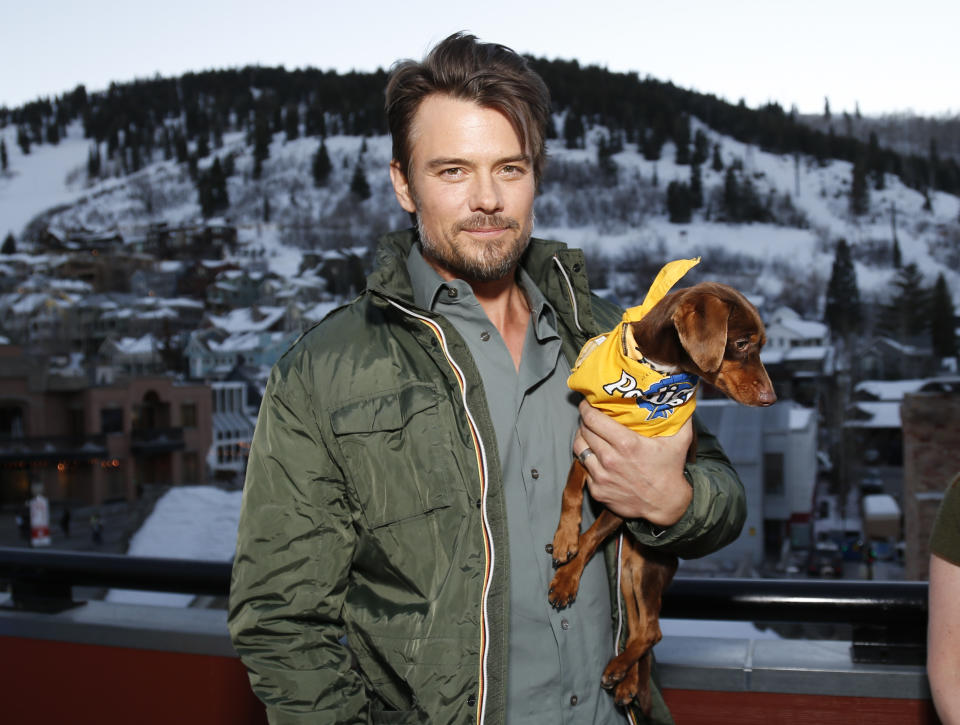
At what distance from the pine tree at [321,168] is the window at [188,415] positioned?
5783 centimetres

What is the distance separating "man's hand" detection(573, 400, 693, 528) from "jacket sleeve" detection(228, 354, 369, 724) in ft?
1.18

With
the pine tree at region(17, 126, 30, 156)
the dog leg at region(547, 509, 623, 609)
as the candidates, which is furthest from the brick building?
the pine tree at region(17, 126, 30, 156)

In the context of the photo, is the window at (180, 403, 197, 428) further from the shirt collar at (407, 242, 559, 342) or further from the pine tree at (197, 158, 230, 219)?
the pine tree at (197, 158, 230, 219)

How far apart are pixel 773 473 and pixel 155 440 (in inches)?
1003

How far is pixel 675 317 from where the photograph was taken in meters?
1.17

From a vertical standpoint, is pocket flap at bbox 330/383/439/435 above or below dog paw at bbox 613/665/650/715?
above

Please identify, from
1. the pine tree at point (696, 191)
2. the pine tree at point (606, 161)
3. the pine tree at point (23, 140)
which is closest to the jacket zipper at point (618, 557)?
the pine tree at point (696, 191)

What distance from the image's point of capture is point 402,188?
1173mm

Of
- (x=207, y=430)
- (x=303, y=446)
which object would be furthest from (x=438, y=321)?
(x=207, y=430)

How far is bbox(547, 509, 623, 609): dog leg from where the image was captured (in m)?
1.04

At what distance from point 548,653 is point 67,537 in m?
29.5

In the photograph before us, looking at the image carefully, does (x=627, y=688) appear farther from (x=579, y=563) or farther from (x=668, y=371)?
(x=668, y=371)

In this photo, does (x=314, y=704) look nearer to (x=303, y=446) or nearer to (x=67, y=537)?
(x=303, y=446)

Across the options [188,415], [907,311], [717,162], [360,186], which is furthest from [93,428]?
[717,162]
